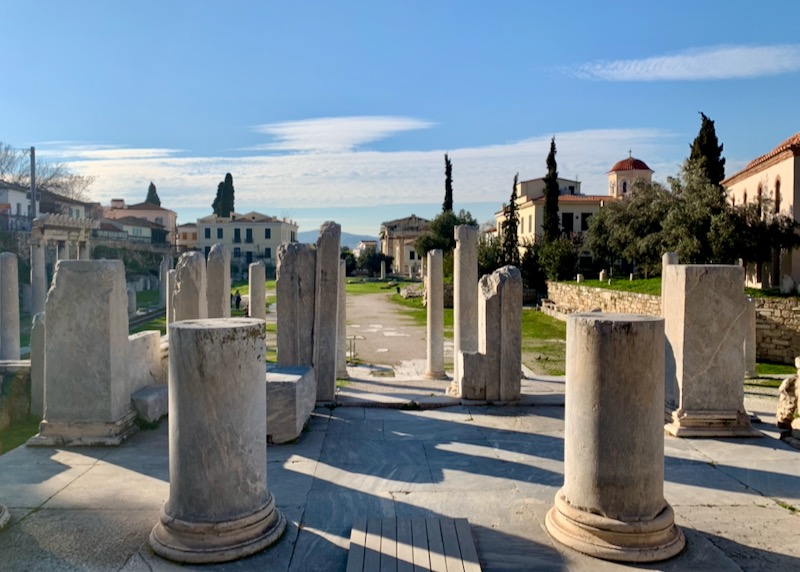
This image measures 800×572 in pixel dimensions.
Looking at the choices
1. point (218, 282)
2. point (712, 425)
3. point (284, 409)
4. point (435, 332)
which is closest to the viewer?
point (284, 409)

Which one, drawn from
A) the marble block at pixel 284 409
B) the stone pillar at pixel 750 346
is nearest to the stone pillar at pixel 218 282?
the marble block at pixel 284 409

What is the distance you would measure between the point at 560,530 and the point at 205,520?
2.76 metres

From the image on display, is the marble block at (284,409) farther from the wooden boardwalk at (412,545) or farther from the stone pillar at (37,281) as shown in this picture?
the stone pillar at (37,281)

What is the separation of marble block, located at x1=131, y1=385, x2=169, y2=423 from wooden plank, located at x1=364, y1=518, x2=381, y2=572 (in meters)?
4.29

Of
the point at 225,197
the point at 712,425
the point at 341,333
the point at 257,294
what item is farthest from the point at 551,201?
the point at 225,197

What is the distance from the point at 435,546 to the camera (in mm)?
5016

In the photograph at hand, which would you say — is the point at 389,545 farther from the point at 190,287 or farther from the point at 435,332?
the point at 435,332

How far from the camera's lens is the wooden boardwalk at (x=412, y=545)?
4.72 meters

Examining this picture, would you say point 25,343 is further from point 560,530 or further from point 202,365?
point 560,530

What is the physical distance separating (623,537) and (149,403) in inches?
240

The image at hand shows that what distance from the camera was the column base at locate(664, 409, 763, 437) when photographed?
8.37m

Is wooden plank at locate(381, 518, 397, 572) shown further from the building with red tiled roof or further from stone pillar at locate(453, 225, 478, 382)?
the building with red tiled roof

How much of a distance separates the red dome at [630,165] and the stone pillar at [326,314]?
55658 millimetres

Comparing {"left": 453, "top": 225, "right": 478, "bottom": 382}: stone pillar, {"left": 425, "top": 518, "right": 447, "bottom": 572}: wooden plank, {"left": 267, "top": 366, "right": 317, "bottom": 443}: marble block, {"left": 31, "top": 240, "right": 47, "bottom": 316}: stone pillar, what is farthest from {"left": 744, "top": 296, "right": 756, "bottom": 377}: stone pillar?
{"left": 31, "top": 240, "right": 47, "bottom": 316}: stone pillar
